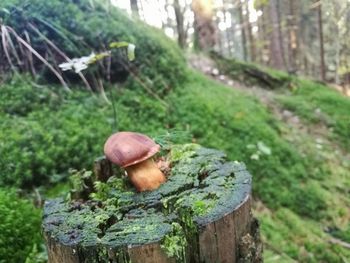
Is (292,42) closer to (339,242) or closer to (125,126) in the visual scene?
(339,242)

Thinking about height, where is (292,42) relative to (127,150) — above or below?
below

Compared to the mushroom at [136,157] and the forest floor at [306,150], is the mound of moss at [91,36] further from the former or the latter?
the forest floor at [306,150]

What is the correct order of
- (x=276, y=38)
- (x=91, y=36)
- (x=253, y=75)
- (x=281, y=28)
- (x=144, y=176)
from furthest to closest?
(x=281, y=28) < (x=276, y=38) < (x=253, y=75) < (x=91, y=36) < (x=144, y=176)

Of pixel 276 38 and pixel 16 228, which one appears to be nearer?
pixel 16 228

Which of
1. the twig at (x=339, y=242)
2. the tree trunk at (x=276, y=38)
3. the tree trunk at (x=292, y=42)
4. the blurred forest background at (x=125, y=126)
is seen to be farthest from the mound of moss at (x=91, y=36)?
the tree trunk at (x=292, y=42)

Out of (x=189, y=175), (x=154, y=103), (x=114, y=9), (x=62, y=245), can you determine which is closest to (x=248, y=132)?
(x=154, y=103)

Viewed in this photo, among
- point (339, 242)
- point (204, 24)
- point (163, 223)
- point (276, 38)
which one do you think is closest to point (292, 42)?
point (276, 38)

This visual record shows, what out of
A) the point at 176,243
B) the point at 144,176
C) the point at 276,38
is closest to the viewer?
the point at 176,243
